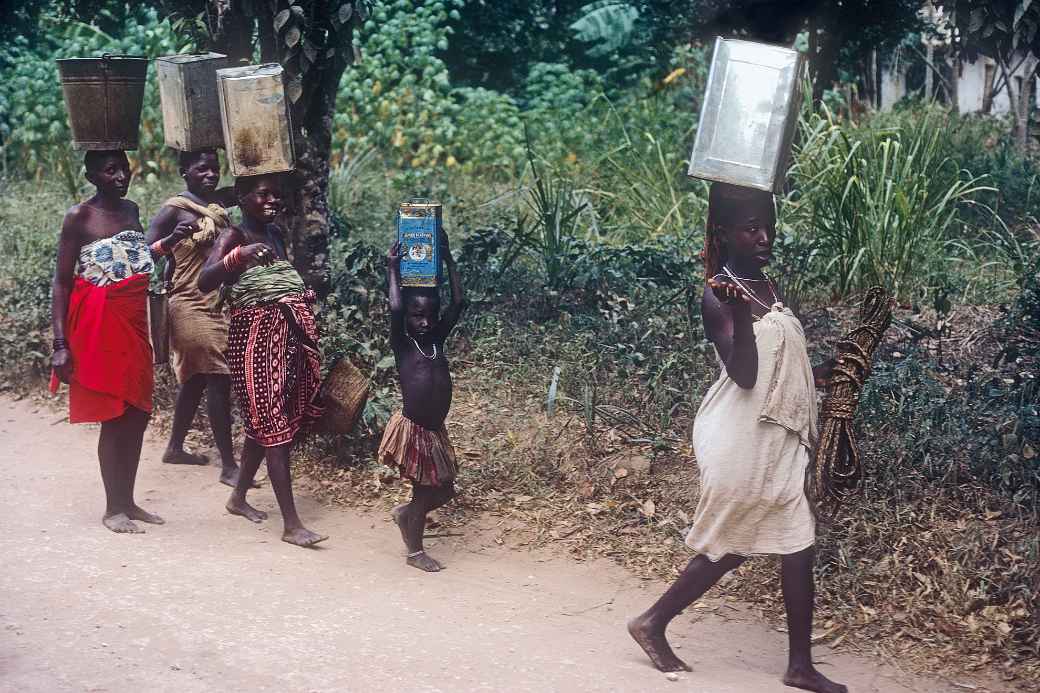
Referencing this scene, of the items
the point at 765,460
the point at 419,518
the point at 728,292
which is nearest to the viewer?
the point at 728,292

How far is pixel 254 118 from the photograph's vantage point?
5.23m

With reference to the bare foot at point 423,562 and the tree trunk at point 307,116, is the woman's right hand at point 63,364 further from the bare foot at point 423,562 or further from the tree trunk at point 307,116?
the bare foot at point 423,562

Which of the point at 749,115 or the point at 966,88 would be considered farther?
the point at 966,88

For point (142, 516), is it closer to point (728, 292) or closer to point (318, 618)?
point (318, 618)

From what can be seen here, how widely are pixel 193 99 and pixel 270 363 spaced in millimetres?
1368

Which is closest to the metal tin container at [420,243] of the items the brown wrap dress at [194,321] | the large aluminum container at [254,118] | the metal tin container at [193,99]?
the large aluminum container at [254,118]

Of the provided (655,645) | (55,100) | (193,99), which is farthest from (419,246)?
(55,100)

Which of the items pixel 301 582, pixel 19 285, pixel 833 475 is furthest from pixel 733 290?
pixel 19 285

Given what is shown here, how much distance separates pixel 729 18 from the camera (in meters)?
9.51

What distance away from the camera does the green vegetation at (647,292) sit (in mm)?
4668

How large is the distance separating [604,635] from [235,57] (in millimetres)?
3690

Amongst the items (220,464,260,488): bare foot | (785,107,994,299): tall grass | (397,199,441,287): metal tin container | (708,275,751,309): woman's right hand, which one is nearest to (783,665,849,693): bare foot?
(708,275,751,309): woman's right hand

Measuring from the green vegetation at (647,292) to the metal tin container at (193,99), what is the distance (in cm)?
132

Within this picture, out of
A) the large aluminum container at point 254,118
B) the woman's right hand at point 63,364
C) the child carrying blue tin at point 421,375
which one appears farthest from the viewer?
the large aluminum container at point 254,118
